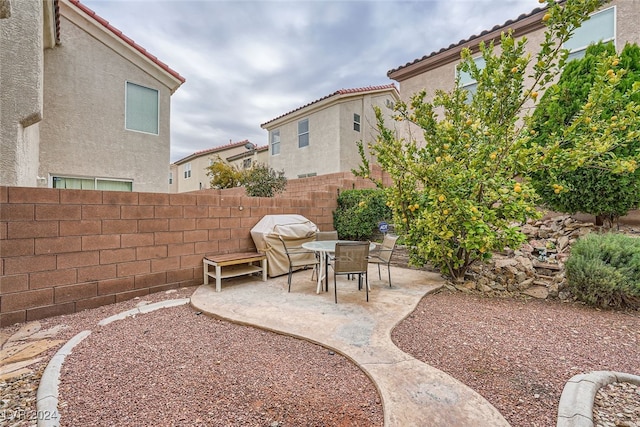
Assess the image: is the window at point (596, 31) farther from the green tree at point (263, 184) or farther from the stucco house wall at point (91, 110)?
the stucco house wall at point (91, 110)

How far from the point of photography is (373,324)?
3.70 meters

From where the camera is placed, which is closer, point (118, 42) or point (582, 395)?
point (582, 395)

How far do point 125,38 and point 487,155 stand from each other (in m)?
10.6

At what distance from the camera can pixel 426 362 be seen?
2.88 meters

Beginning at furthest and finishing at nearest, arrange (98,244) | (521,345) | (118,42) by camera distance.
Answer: (118,42)
(98,244)
(521,345)

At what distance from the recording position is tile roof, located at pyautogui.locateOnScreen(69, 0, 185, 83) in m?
7.88

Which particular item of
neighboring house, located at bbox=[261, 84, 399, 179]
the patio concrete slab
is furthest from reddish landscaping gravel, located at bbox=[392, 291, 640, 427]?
neighboring house, located at bbox=[261, 84, 399, 179]

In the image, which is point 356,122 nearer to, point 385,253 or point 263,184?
point 263,184

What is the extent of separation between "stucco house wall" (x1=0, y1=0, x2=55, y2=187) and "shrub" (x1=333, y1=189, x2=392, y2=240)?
6.87 meters

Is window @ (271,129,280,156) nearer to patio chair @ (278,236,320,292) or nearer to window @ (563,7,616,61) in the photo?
patio chair @ (278,236,320,292)

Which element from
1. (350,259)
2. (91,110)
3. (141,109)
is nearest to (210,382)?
(350,259)

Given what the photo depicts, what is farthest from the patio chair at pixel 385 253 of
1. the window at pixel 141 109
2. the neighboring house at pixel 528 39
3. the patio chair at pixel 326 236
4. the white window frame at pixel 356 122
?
the white window frame at pixel 356 122

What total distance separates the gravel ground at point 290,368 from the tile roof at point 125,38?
8.30 m

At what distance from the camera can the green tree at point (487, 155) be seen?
394 cm
